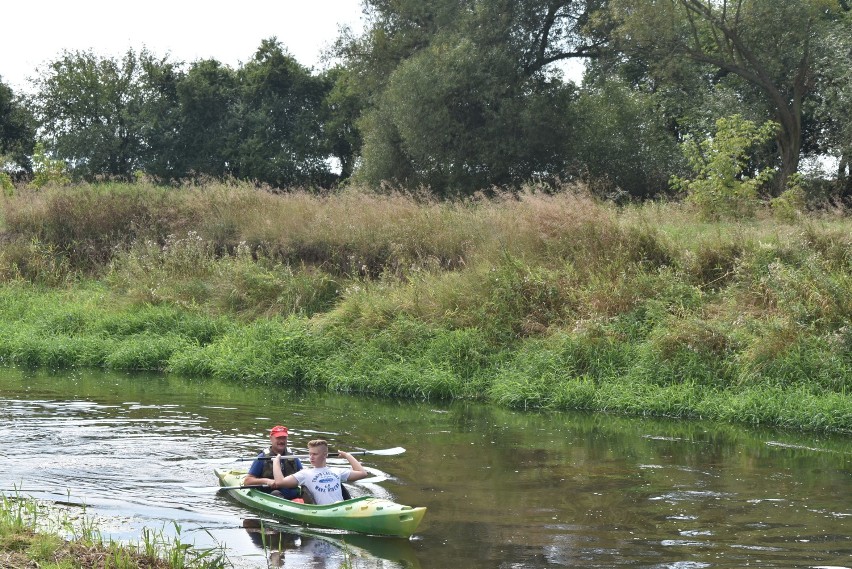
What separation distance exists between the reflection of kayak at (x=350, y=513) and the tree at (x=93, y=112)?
4042 cm

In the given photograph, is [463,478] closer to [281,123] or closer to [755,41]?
[755,41]

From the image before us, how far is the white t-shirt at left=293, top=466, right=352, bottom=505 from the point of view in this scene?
36.2 feet

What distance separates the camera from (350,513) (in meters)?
10.1

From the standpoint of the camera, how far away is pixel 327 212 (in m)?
24.8

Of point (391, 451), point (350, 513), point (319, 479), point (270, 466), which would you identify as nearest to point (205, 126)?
point (391, 451)

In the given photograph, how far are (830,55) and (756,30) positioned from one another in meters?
2.33

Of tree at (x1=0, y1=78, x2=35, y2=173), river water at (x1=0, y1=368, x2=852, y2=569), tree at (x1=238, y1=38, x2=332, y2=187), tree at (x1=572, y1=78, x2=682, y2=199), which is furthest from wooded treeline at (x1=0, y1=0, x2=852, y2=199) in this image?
tree at (x1=0, y1=78, x2=35, y2=173)

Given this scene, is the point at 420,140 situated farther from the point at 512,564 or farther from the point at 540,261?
the point at 512,564

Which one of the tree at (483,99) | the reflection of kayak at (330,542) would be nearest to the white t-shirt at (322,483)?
the reflection of kayak at (330,542)

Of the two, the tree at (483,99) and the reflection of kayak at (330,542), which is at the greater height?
the tree at (483,99)

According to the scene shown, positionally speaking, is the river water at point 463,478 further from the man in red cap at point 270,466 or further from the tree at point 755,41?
the tree at point 755,41

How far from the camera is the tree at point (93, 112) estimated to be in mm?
48719

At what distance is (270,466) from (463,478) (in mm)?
2287

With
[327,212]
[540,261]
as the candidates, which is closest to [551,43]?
[327,212]
